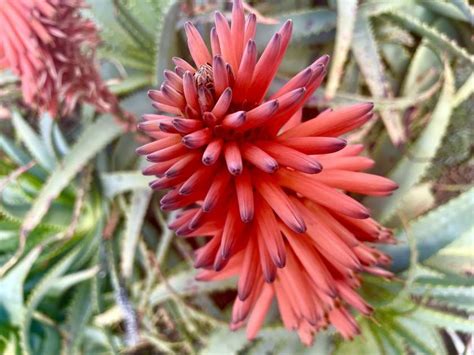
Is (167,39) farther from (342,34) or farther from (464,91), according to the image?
(464,91)

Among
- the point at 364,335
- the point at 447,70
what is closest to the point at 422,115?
the point at 447,70

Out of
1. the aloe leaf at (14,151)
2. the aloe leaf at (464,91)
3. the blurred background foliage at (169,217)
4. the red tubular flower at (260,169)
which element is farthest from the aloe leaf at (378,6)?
the aloe leaf at (14,151)

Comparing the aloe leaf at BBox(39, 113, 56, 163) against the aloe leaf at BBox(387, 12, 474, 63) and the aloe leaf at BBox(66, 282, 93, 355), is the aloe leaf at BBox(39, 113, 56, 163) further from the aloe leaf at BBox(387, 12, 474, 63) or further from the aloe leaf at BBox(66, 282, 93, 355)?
the aloe leaf at BBox(387, 12, 474, 63)

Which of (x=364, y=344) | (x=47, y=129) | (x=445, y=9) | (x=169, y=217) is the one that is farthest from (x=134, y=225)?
(x=445, y=9)

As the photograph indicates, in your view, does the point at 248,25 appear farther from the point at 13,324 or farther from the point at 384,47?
the point at 13,324

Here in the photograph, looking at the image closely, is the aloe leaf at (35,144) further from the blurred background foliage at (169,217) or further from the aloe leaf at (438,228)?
the aloe leaf at (438,228)

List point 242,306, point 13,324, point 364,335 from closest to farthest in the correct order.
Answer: point 242,306 → point 364,335 → point 13,324

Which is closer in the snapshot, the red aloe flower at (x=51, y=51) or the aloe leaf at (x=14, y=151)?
the red aloe flower at (x=51, y=51)
